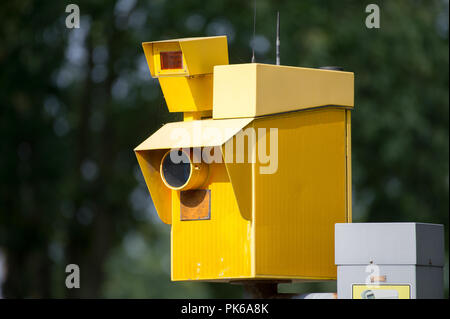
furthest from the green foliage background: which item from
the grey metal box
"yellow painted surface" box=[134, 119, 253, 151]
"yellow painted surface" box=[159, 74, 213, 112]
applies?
the grey metal box

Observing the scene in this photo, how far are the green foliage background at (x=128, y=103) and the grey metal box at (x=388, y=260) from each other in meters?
9.72

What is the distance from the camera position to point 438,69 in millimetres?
16031

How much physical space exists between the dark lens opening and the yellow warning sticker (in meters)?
1.06

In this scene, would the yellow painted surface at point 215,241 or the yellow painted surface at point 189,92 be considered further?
the yellow painted surface at point 189,92

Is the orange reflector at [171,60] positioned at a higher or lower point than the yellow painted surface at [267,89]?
higher

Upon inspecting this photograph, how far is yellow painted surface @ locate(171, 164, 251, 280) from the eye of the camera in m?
5.33

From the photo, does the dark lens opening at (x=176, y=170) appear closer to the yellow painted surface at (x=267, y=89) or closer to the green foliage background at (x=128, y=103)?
the yellow painted surface at (x=267, y=89)

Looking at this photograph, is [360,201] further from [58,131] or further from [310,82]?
[310,82]

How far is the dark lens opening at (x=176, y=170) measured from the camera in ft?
18.1

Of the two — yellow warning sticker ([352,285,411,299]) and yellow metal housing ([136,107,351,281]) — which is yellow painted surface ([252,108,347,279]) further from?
yellow warning sticker ([352,285,411,299])

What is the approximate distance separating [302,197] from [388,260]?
2.00 ft

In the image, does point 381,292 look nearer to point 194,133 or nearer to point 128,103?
point 194,133

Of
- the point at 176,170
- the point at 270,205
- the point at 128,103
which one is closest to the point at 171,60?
the point at 176,170

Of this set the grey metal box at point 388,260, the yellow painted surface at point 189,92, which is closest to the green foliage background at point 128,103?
the yellow painted surface at point 189,92
